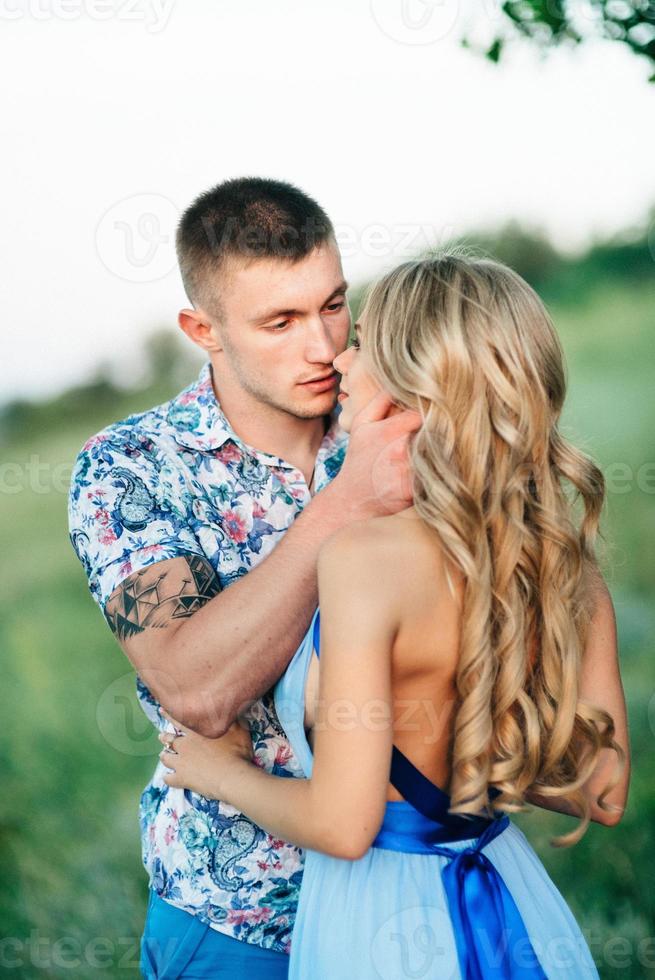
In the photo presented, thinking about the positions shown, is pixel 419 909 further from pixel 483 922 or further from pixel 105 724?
pixel 105 724

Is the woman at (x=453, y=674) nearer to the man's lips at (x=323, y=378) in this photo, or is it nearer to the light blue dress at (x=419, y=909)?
the light blue dress at (x=419, y=909)

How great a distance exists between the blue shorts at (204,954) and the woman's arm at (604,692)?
628 millimetres

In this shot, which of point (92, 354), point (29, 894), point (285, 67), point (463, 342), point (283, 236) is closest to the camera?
point (463, 342)

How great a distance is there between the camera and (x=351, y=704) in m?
1.46

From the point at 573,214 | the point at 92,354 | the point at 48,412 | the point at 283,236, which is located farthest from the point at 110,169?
the point at 283,236

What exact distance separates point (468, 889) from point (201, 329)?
138 cm

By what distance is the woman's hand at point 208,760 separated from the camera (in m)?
1.83

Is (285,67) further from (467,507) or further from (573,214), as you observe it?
(467,507)

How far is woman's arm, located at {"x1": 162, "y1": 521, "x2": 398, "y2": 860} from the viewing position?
146cm

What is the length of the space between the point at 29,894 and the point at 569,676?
3341mm

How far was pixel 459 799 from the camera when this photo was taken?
1.67 meters
